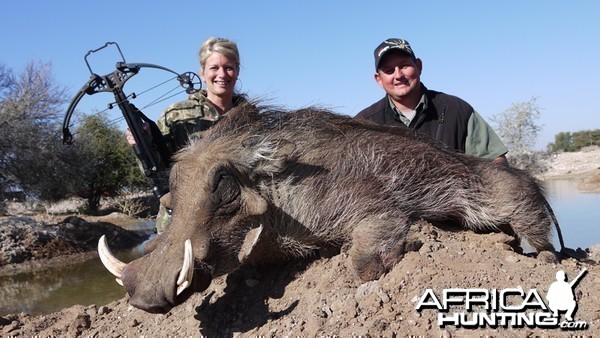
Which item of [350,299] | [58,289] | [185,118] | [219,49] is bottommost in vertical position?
[350,299]

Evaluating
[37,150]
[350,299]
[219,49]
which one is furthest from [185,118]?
[37,150]

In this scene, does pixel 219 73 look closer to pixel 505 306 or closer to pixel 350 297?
pixel 350 297

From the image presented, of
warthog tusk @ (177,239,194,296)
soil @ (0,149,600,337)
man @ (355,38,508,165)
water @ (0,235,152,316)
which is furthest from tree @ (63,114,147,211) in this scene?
warthog tusk @ (177,239,194,296)

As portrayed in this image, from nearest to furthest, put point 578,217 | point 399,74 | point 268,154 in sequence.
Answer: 1. point 268,154
2. point 399,74
3. point 578,217

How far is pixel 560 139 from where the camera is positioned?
47906 millimetres

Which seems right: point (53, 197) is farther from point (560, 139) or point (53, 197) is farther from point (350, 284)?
point (560, 139)

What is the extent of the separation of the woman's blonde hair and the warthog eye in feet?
6.74

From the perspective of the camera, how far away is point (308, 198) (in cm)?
372

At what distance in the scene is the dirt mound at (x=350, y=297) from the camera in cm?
286

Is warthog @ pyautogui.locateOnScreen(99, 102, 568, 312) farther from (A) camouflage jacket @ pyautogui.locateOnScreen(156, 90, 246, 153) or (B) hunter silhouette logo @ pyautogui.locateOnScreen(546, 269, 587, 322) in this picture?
(A) camouflage jacket @ pyautogui.locateOnScreen(156, 90, 246, 153)

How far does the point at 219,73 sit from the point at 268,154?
5.77ft

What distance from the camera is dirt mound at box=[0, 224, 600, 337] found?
9.38ft

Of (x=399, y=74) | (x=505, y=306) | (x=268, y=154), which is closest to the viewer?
(x=505, y=306)

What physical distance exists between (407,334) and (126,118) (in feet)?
11.1
